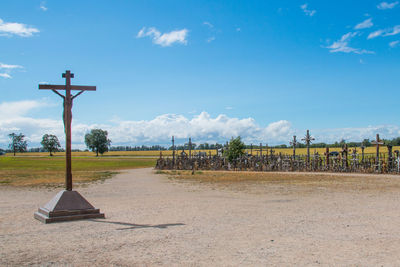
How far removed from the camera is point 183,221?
29.6ft

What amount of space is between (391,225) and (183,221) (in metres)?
4.99

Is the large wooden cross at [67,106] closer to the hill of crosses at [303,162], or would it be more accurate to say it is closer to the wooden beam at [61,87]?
the wooden beam at [61,87]

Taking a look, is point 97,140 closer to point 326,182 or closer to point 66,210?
point 326,182

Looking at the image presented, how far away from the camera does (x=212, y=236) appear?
7.33 meters

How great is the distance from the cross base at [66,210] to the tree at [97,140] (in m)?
117

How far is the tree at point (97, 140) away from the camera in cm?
12203

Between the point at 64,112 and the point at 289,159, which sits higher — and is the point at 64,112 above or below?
above

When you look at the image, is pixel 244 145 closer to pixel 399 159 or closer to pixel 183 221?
pixel 399 159

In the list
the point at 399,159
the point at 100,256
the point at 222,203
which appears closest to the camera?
the point at 100,256

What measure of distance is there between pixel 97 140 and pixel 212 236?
120325mm

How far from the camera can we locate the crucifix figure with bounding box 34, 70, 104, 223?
9016 mm

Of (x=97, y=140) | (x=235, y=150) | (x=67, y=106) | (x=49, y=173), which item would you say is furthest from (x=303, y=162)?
(x=97, y=140)

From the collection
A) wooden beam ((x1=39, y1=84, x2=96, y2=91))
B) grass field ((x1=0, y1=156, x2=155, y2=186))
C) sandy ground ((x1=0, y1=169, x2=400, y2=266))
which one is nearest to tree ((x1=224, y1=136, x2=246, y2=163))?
grass field ((x1=0, y1=156, x2=155, y2=186))

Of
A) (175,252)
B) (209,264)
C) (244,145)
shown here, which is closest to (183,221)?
(175,252)
